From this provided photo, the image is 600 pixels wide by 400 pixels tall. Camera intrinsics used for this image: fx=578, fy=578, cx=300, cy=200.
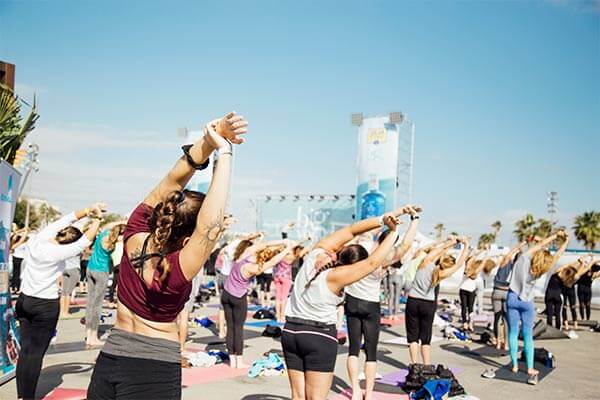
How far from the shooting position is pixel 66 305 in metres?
13.3

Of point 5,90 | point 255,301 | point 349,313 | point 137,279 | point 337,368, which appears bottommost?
point 255,301

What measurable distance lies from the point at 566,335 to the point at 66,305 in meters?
12.0

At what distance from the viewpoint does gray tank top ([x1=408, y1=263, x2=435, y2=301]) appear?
827 centimetres

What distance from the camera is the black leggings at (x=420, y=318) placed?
8.30 m

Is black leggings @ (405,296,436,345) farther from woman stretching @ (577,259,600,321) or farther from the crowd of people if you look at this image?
woman stretching @ (577,259,600,321)

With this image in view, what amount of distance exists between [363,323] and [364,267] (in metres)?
2.65

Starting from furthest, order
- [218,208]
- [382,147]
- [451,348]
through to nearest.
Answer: [382,147]
[451,348]
[218,208]

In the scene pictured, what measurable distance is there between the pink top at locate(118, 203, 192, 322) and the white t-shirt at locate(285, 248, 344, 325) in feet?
7.16

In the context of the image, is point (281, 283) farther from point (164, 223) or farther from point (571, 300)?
point (164, 223)

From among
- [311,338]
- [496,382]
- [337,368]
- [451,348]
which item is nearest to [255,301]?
[451,348]

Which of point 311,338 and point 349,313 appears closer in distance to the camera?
point 311,338

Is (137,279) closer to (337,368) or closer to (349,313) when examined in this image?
(349,313)

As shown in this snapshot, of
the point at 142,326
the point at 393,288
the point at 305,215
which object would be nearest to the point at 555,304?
the point at 393,288

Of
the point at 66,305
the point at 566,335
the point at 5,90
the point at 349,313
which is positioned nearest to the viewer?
the point at 349,313
